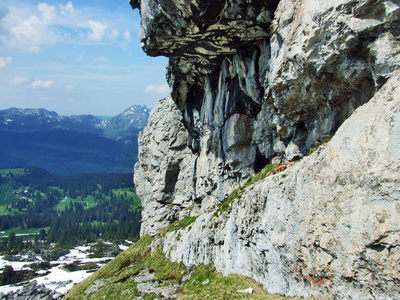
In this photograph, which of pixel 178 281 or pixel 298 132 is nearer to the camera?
pixel 298 132

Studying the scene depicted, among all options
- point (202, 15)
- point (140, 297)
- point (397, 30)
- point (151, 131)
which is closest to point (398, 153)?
point (397, 30)

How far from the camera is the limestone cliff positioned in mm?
12055

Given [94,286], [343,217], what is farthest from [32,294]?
[343,217]

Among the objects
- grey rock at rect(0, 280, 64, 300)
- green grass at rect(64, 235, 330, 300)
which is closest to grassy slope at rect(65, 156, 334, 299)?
green grass at rect(64, 235, 330, 300)

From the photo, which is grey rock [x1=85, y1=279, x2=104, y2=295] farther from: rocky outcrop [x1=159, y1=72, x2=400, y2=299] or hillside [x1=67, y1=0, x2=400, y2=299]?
rocky outcrop [x1=159, y1=72, x2=400, y2=299]

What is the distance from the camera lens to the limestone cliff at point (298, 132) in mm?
12055

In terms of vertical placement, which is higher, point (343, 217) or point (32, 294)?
point (343, 217)

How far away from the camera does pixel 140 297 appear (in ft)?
94.8

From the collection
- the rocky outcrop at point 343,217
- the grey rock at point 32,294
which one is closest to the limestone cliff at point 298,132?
the rocky outcrop at point 343,217

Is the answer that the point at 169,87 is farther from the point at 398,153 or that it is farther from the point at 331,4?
the point at 398,153

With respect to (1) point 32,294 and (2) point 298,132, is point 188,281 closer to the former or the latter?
(2) point 298,132

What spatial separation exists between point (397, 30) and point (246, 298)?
53.7ft

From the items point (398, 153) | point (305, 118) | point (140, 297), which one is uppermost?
point (305, 118)

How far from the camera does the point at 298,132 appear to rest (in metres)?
27.8
